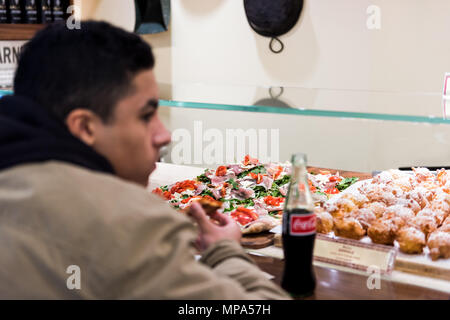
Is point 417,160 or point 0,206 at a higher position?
point 0,206

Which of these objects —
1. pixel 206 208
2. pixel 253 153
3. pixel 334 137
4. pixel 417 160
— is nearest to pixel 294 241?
pixel 206 208

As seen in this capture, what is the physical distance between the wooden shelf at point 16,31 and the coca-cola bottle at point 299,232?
3403mm

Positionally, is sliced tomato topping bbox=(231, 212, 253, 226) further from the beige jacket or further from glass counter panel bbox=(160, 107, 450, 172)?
the beige jacket

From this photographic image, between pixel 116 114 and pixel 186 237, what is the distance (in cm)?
29

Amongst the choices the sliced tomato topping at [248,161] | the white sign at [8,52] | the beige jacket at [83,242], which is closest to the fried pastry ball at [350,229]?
the beige jacket at [83,242]

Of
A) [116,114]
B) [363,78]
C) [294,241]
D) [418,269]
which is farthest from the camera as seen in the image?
[363,78]

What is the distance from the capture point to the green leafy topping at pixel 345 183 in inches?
82.1

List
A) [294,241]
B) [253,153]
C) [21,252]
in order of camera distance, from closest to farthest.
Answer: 1. [21,252]
2. [294,241]
3. [253,153]

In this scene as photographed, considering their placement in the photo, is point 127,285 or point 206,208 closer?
point 127,285

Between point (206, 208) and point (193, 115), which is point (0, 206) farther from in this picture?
point (193, 115)

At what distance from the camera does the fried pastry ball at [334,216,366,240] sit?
1.50 meters

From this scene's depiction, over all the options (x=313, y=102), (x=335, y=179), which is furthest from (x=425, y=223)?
(x=335, y=179)
